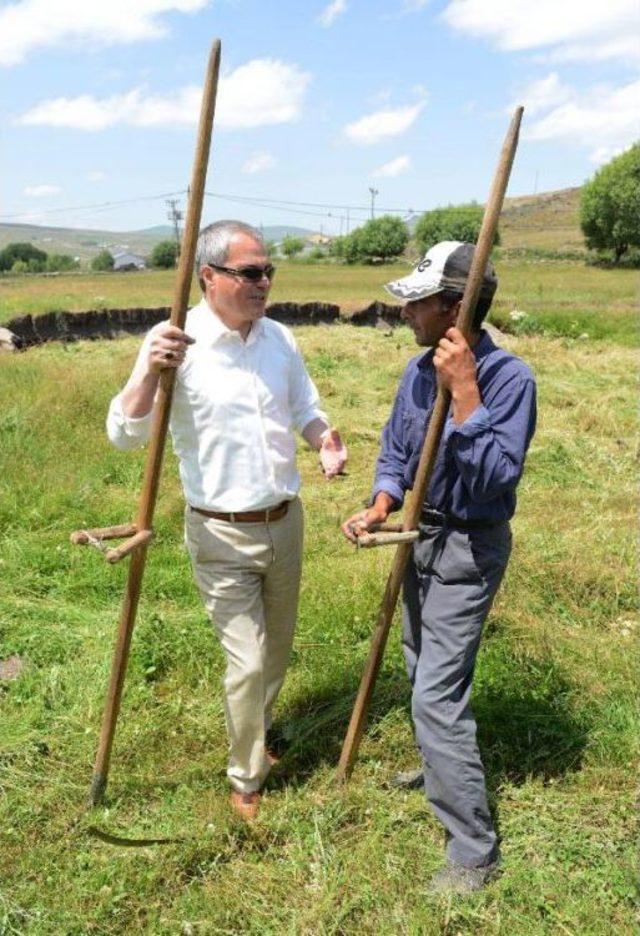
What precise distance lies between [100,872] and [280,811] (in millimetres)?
717

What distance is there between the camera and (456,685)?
9.34ft

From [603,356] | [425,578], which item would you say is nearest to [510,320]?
[603,356]

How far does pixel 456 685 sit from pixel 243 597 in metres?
0.91

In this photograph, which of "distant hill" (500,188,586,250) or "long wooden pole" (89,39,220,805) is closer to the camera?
"long wooden pole" (89,39,220,805)

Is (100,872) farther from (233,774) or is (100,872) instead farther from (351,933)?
(351,933)

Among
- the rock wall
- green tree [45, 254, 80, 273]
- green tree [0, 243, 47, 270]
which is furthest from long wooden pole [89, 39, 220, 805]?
green tree [0, 243, 47, 270]

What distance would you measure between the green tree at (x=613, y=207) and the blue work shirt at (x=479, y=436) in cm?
7287

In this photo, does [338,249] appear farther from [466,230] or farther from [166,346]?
[166,346]

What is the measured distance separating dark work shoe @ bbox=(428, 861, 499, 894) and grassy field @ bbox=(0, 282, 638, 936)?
0.13 feet

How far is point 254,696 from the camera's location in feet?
10.5

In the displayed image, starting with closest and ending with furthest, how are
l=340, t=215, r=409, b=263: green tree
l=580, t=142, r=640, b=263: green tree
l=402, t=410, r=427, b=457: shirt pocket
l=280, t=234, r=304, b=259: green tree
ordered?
1. l=402, t=410, r=427, b=457: shirt pocket
2. l=580, t=142, r=640, b=263: green tree
3. l=340, t=215, r=409, b=263: green tree
4. l=280, t=234, r=304, b=259: green tree

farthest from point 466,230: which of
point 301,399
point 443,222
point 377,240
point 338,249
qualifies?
point 301,399

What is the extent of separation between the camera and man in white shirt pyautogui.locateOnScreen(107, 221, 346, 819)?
3000 mm

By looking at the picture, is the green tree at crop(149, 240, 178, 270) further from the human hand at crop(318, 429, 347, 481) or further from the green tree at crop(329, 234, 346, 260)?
the human hand at crop(318, 429, 347, 481)
